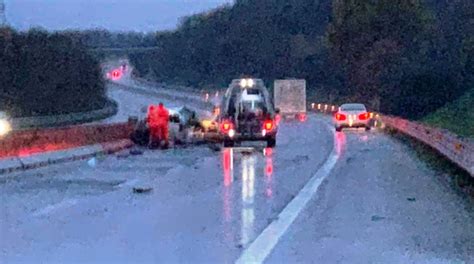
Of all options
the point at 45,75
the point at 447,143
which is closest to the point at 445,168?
the point at 447,143

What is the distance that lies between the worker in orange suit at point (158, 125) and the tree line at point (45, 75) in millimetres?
26900

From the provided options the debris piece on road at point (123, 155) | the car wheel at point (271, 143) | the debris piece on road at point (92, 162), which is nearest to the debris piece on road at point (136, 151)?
the debris piece on road at point (123, 155)

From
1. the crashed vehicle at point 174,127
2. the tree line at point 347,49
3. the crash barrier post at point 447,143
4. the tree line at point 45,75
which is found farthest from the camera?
the tree line at point 347,49

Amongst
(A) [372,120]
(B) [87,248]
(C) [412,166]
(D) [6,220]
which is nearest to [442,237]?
(B) [87,248]

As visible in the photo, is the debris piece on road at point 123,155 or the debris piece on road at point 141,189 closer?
the debris piece on road at point 141,189

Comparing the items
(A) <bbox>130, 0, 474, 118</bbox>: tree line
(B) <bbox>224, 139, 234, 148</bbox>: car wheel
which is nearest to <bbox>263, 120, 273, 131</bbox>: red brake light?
(B) <bbox>224, 139, 234, 148</bbox>: car wheel

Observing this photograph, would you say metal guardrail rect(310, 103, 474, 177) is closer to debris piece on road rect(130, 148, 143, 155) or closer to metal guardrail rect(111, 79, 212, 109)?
debris piece on road rect(130, 148, 143, 155)

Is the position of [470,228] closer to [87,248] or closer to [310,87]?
[87,248]

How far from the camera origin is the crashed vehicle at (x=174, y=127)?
44.5m

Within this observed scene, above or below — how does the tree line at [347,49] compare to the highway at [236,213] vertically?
below

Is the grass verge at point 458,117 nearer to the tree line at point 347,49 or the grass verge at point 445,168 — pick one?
the grass verge at point 445,168

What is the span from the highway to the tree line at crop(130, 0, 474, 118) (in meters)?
49.8

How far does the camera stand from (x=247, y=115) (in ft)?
144

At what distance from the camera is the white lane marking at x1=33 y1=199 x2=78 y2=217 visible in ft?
64.5
